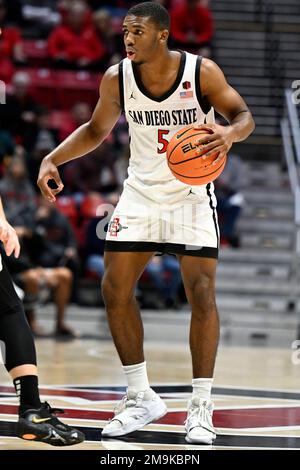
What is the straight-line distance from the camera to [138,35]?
4.90 m

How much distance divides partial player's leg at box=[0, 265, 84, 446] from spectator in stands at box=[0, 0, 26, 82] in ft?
33.2

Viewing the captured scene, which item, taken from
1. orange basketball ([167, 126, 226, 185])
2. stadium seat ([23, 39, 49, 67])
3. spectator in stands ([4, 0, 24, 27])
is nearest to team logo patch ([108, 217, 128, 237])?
orange basketball ([167, 126, 226, 185])

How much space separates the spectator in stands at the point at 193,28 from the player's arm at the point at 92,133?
9.93 m

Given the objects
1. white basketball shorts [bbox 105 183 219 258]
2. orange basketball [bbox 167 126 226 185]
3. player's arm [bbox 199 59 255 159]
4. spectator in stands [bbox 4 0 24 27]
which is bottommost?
white basketball shorts [bbox 105 183 219 258]

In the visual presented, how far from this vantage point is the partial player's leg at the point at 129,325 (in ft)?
16.5

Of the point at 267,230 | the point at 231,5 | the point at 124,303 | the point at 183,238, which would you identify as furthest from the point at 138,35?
the point at 231,5

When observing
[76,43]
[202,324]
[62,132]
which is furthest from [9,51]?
[202,324]

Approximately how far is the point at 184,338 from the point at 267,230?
2.63 meters

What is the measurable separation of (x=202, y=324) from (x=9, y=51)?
33.2 ft

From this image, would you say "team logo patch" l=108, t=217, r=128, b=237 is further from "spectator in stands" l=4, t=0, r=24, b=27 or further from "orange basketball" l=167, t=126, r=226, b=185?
"spectator in stands" l=4, t=0, r=24, b=27

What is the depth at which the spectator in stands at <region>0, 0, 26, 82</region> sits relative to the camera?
1407 cm

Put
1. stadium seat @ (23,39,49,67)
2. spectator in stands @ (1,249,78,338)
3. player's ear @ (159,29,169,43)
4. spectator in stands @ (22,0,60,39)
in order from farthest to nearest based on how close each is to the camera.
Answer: spectator in stands @ (22,0,60,39), stadium seat @ (23,39,49,67), spectator in stands @ (1,249,78,338), player's ear @ (159,29,169,43)
